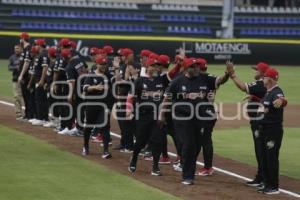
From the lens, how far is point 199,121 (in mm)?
12125

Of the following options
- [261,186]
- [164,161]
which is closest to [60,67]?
[164,161]

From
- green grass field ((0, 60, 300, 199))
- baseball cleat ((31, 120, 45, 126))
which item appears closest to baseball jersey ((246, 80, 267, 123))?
green grass field ((0, 60, 300, 199))

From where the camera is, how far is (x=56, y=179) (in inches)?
467

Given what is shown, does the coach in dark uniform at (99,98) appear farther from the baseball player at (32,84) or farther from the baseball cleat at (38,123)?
the baseball cleat at (38,123)

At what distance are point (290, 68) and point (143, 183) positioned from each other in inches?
966

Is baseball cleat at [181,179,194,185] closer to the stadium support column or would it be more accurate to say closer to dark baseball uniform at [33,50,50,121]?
dark baseball uniform at [33,50,50,121]

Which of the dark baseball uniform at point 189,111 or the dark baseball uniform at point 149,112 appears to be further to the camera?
the dark baseball uniform at point 149,112

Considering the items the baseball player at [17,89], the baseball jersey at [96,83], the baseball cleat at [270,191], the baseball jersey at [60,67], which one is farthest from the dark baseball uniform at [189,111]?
the baseball player at [17,89]

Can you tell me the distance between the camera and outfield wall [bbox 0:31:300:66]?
110 feet

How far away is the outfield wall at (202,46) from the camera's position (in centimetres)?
3353

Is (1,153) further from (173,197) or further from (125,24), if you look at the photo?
(125,24)

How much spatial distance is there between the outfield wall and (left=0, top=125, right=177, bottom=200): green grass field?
746 inches

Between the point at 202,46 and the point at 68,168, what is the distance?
75.1ft

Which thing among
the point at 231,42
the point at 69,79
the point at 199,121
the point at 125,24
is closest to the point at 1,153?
the point at 69,79
